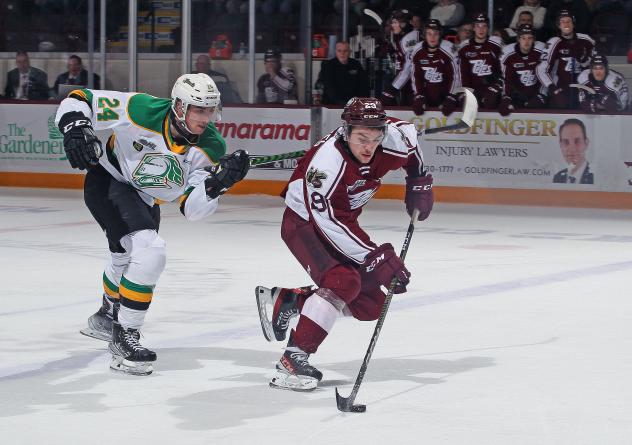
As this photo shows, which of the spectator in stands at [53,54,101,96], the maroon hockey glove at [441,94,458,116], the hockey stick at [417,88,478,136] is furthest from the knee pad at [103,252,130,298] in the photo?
the spectator in stands at [53,54,101,96]

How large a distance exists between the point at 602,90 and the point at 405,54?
1.91 metres

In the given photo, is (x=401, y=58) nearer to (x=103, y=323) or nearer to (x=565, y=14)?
(x=565, y=14)

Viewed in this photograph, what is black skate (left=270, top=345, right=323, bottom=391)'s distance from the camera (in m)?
4.19

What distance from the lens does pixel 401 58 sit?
12.3m

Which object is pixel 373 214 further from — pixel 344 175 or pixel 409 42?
pixel 344 175

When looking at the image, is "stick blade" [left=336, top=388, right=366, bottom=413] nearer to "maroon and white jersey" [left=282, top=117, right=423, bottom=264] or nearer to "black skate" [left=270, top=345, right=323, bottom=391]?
"black skate" [left=270, top=345, right=323, bottom=391]

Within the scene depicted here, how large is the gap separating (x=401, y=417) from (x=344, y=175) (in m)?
0.89

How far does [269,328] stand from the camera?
477cm

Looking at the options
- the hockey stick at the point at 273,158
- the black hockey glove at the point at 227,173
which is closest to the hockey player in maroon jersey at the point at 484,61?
the hockey stick at the point at 273,158

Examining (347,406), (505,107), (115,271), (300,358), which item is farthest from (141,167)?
(505,107)

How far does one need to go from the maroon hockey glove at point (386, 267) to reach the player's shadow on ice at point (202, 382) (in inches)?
14.3

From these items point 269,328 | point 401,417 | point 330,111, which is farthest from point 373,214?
point 401,417

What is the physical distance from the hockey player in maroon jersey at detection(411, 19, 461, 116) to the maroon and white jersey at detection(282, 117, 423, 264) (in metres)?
7.41

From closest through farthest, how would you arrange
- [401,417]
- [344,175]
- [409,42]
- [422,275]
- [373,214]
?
[401,417], [344,175], [422,275], [373,214], [409,42]
